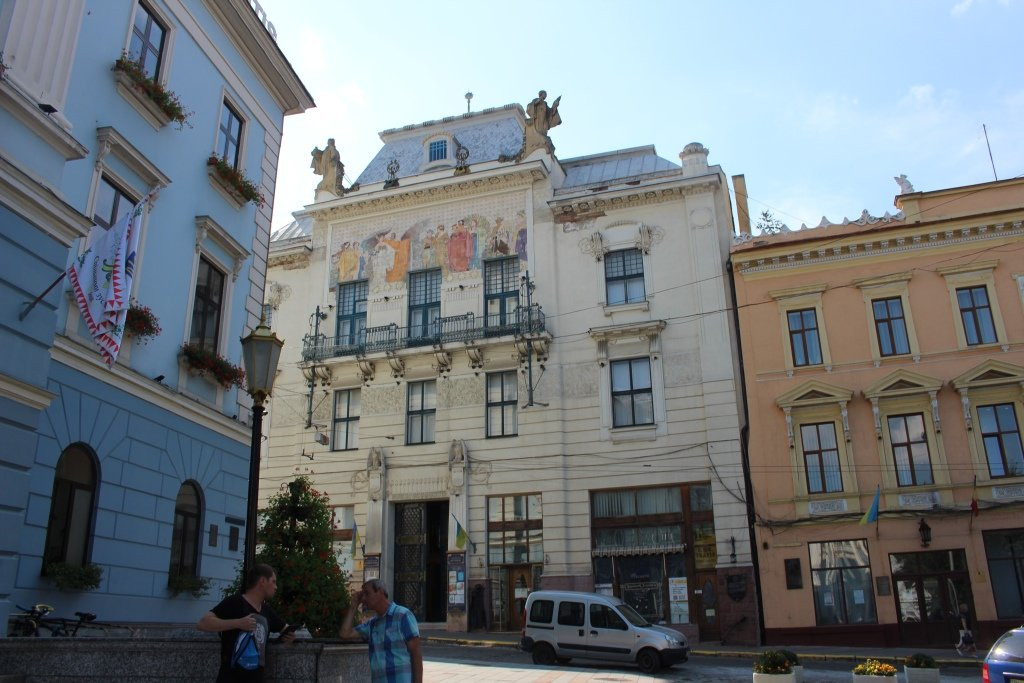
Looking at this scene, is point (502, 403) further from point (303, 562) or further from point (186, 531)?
point (303, 562)

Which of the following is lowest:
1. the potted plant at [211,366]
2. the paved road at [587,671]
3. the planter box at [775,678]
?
the paved road at [587,671]

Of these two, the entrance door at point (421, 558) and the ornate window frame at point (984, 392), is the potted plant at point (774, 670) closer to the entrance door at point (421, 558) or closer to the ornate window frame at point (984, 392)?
the ornate window frame at point (984, 392)

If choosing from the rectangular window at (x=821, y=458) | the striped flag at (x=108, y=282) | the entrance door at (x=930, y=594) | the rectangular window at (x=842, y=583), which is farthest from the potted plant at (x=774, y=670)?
the rectangular window at (x=821, y=458)

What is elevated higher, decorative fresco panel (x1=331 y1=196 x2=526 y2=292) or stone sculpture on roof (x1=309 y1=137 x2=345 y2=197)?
stone sculpture on roof (x1=309 y1=137 x2=345 y2=197)

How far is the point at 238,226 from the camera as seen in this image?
1769 cm

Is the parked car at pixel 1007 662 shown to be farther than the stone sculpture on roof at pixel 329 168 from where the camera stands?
No

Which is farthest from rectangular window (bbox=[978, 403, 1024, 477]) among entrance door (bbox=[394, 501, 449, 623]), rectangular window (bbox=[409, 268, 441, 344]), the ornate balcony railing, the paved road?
rectangular window (bbox=[409, 268, 441, 344])

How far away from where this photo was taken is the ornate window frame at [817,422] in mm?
26938

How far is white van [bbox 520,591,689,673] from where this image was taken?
1967cm

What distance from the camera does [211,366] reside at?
15.5m

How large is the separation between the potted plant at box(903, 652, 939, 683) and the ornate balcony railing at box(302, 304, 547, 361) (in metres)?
18.7

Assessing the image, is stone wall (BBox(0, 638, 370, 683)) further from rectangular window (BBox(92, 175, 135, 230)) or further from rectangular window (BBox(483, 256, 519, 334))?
rectangular window (BBox(483, 256, 519, 334))

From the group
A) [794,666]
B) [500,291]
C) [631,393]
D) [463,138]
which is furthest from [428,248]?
[794,666]

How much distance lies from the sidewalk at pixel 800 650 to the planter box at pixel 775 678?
29.0 ft
